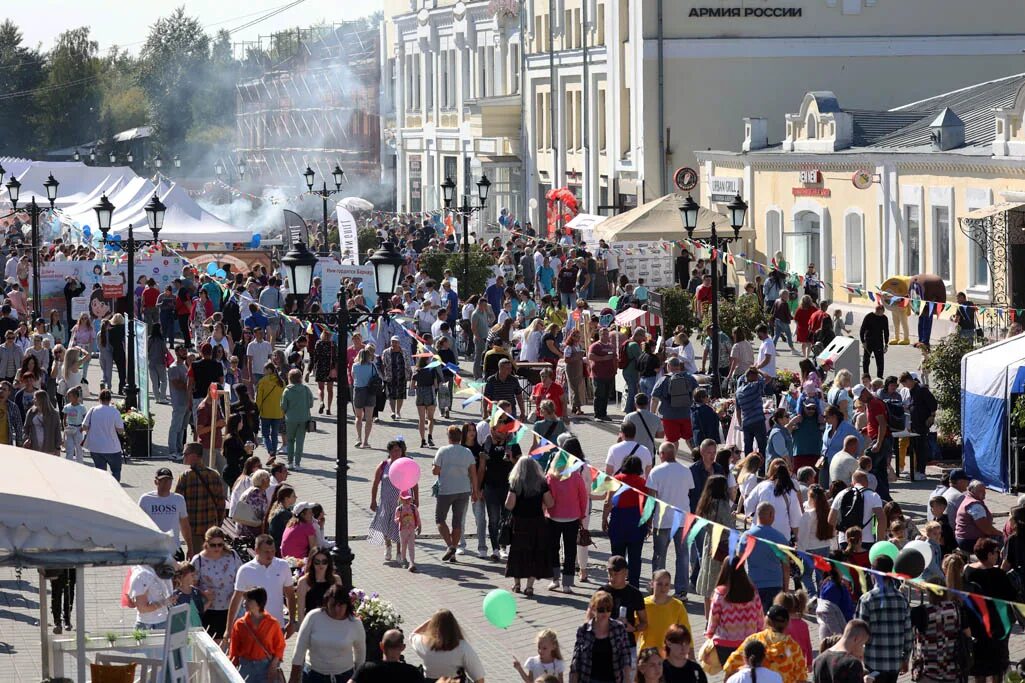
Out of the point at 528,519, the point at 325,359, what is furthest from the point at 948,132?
the point at 528,519

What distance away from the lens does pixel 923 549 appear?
1302 cm

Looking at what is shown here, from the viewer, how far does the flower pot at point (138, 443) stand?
22881 mm

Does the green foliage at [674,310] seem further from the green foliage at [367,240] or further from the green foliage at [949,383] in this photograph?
the green foliage at [367,240]

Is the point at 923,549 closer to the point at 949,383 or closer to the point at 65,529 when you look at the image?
the point at 65,529

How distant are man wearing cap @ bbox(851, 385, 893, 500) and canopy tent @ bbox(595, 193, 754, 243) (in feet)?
53.1

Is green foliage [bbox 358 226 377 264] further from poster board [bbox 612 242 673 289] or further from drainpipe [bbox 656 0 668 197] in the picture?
poster board [bbox 612 242 673 289]

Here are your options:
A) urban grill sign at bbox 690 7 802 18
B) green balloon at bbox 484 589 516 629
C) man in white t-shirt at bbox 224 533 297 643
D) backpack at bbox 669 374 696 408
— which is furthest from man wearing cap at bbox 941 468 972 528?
urban grill sign at bbox 690 7 802 18

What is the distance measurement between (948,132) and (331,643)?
2724 cm

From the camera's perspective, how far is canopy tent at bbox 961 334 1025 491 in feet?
65.9

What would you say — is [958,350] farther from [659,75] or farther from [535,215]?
[535,215]

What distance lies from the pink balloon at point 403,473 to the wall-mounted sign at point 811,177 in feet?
81.7

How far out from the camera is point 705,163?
1848 inches

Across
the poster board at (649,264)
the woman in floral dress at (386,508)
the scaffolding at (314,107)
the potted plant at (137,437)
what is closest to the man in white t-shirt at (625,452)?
the woman in floral dress at (386,508)

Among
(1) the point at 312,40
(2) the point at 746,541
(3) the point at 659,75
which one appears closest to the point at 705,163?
(3) the point at 659,75
